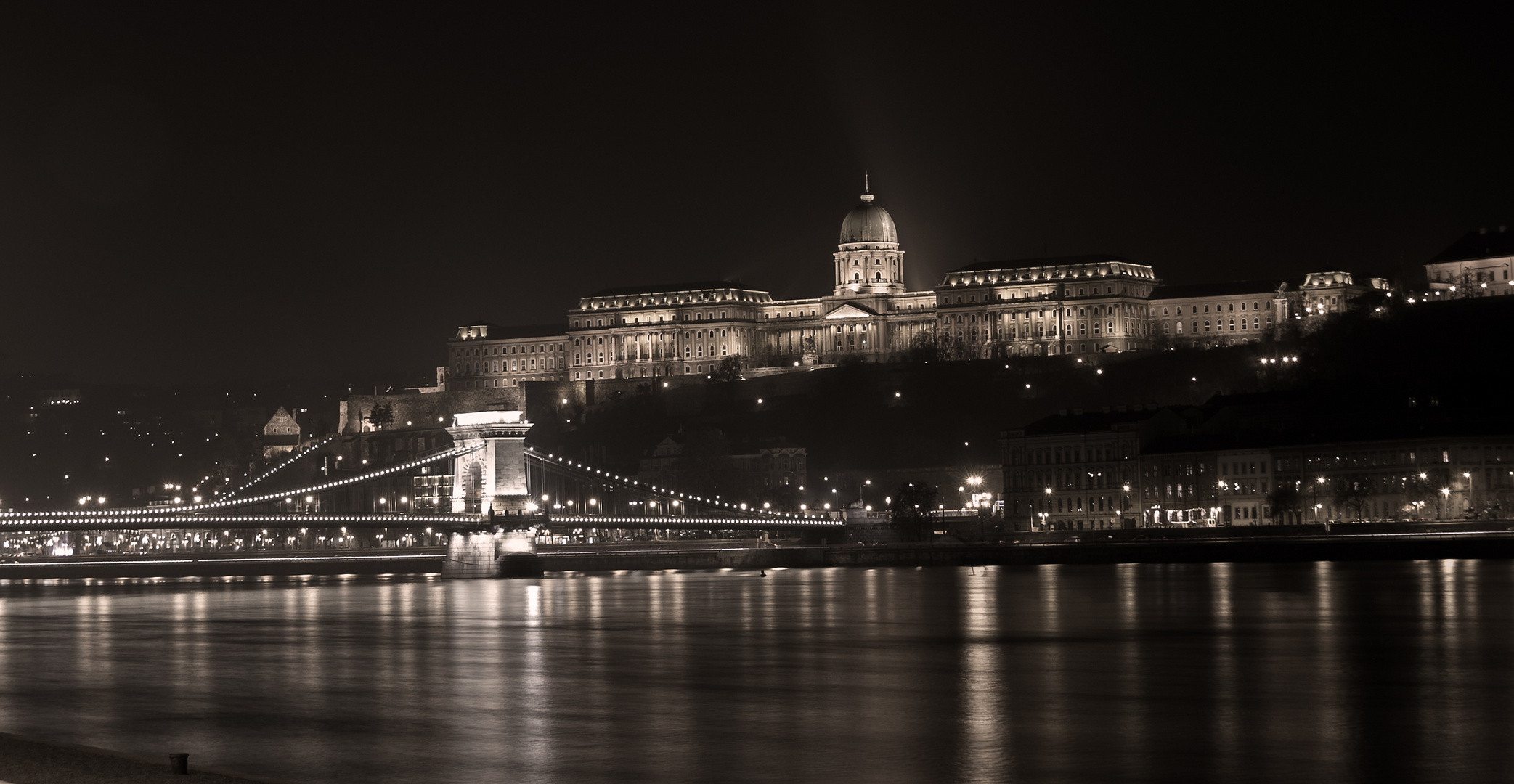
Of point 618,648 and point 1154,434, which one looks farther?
point 1154,434

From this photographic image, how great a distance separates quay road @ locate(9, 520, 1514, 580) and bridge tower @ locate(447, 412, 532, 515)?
6.99m

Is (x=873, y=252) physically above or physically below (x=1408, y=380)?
above

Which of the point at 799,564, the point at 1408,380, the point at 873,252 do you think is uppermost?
the point at 873,252

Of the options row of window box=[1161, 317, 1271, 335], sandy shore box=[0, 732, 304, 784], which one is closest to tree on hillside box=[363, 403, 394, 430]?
row of window box=[1161, 317, 1271, 335]

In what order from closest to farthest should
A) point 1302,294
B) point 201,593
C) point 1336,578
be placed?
point 1336,578
point 201,593
point 1302,294

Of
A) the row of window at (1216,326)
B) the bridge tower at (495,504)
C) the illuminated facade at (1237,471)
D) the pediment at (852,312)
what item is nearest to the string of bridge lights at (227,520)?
the bridge tower at (495,504)

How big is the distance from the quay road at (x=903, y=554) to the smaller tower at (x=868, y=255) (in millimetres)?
68975

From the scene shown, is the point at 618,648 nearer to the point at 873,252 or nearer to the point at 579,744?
the point at 579,744

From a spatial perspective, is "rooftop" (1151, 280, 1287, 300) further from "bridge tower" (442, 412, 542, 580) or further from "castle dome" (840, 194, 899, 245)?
"bridge tower" (442, 412, 542, 580)

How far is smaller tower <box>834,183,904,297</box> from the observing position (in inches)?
5669

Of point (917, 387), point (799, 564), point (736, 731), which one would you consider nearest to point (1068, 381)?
point (917, 387)

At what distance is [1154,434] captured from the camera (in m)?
77.0

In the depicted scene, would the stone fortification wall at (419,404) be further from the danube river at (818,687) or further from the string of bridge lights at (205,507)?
the danube river at (818,687)

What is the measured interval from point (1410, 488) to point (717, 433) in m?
47.2
